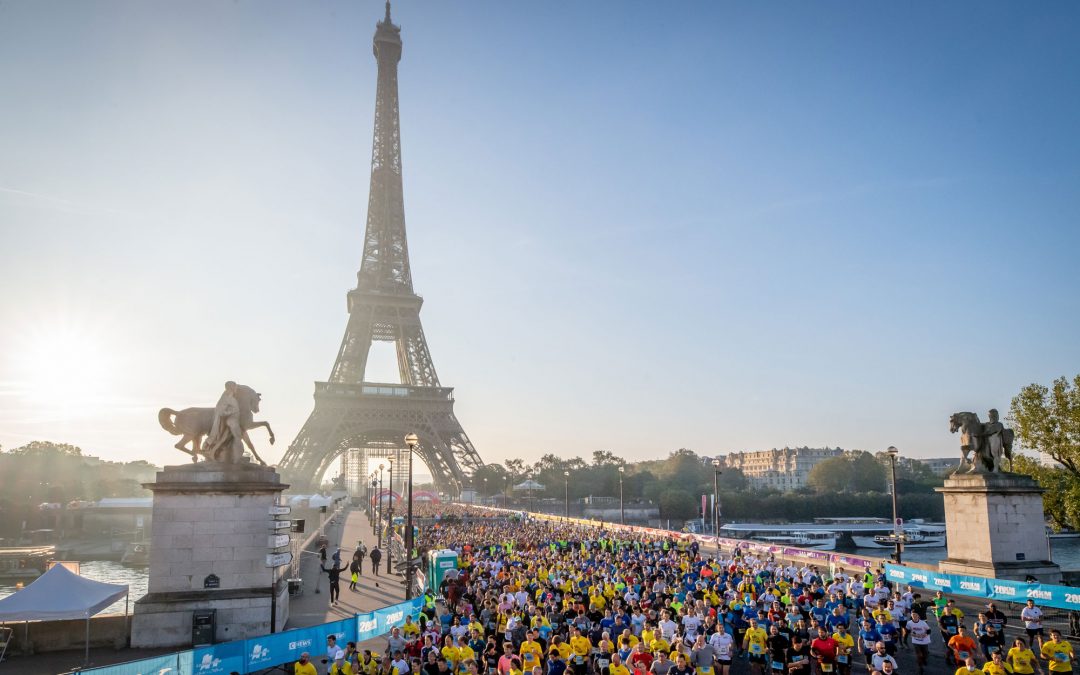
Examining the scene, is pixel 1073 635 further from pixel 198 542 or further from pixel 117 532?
pixel 117 532

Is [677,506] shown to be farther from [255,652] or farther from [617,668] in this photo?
[617,668]

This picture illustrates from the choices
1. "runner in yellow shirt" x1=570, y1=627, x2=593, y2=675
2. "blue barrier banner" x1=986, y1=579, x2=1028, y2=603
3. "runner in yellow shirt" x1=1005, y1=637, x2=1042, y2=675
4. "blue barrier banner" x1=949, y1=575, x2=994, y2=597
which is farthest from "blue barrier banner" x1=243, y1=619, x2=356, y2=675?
"blue barrier banner" x1=949, y1=575, x2=994, y2=597

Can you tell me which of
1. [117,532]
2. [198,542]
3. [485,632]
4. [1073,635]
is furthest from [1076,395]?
[117,532]

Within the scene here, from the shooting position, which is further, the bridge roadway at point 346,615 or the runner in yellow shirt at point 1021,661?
the bridge roadway at point 346,615

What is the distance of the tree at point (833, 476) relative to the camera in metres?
135

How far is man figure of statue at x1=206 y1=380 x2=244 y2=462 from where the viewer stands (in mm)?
19547

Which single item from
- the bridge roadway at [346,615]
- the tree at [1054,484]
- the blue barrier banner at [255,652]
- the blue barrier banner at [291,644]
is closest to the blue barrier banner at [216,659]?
the blue barrier banner at [255,652]

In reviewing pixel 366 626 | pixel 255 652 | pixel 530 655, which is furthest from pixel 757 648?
pixel 255 652

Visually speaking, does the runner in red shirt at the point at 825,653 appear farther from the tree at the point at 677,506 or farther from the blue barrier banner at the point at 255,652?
the tree at the point at 677,506

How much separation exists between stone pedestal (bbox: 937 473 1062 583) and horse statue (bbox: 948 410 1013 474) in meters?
0.50

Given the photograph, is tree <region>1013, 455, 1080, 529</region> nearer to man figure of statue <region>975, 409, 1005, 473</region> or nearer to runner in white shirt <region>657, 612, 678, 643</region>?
man figure of statue <region>975, 409, 1005, 473</region>

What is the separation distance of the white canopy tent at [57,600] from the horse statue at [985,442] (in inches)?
991

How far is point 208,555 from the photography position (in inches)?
733

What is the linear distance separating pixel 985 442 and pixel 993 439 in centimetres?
27
